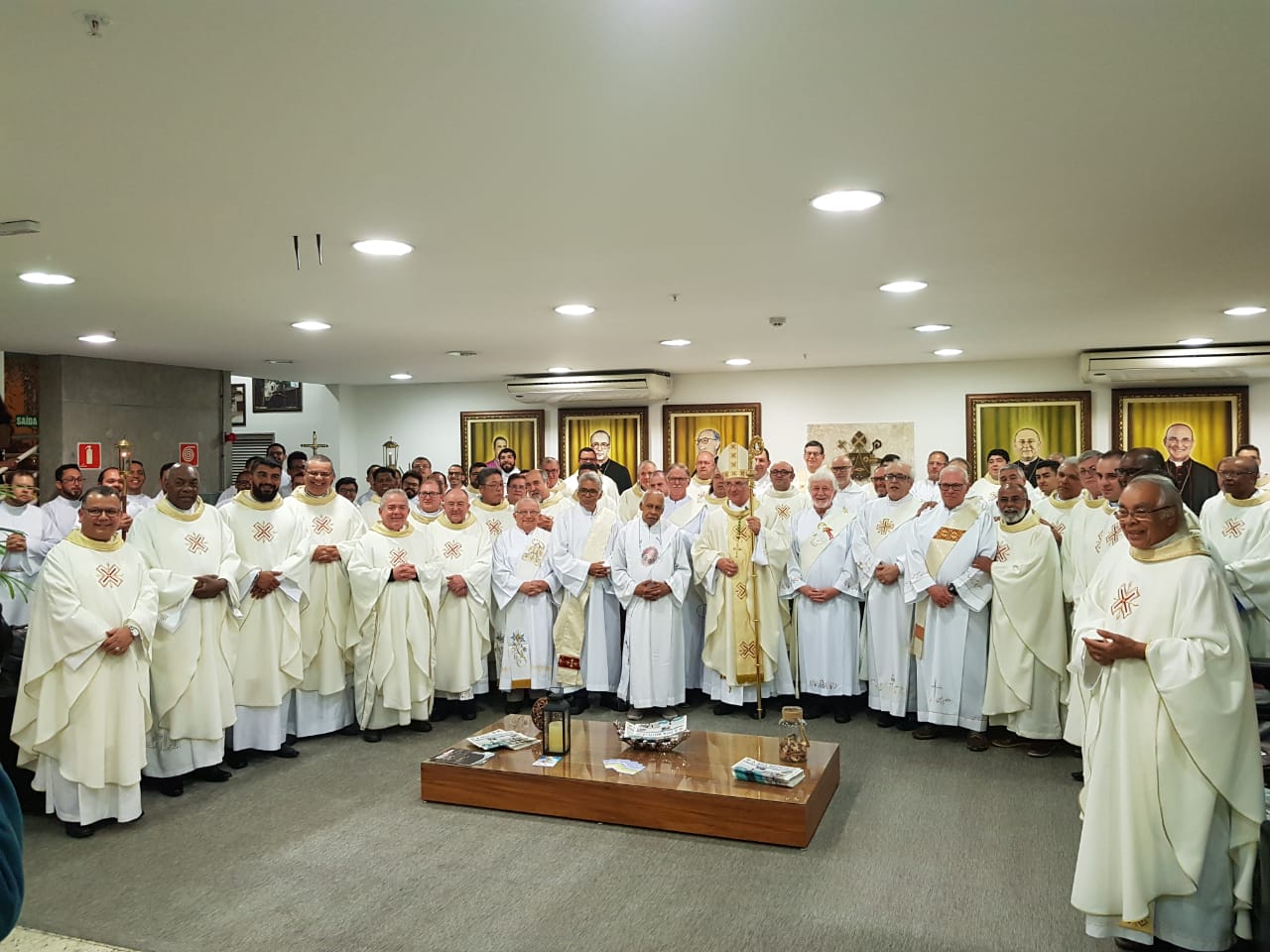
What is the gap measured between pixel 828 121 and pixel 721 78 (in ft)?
1.84

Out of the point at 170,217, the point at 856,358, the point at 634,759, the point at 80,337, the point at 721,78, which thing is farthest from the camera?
the point at 856,358

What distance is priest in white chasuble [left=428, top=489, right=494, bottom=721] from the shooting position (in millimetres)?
7199

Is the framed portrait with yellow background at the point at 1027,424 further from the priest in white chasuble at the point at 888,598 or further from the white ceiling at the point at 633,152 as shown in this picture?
the priest in white chasuble at the point at 888,598

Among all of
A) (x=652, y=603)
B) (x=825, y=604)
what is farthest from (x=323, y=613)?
(x=825, y=604)

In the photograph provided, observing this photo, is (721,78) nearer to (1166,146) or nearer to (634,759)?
(1166,146)

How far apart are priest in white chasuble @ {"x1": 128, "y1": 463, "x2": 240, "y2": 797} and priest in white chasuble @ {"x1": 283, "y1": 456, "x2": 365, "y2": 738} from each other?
780 millimetres

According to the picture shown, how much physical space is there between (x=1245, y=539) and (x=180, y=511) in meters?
6.49

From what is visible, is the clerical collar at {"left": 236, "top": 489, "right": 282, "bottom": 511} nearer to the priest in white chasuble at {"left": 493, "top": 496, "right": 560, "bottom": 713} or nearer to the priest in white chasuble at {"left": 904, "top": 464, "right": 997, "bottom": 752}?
the priest in white chasuble at {"left": 493, "top": 496, "right": 560, "bottom": 713}

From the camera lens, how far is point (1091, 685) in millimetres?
3877

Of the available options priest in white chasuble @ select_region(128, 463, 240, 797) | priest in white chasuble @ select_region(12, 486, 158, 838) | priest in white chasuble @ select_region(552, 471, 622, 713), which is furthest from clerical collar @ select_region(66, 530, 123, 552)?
priest in white chasuble @ select_region(552, 471, 622, 713)

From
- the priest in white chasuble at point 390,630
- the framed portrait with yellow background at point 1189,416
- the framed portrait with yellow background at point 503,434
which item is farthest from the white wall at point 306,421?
the framed portrait with yellow background at point 1189,416

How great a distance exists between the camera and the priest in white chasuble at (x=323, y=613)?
6.80 m

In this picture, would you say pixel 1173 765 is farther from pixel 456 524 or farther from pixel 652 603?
pixel 456 524

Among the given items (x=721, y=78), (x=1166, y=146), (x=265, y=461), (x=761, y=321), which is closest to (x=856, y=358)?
(x=761, y=321)
